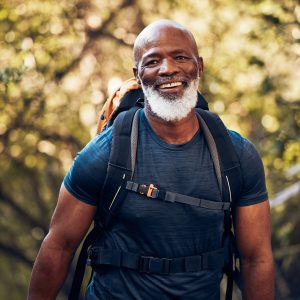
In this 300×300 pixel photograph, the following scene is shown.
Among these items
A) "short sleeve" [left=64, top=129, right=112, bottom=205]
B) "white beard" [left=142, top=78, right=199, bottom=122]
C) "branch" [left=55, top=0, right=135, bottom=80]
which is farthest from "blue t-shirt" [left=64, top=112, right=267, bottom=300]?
"branch" [left=55, top=0, right=135, bottom=80]

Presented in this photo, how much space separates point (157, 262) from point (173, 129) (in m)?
0.66

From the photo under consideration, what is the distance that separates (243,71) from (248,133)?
1242 millimetres

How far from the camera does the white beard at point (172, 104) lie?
3734 millimetres

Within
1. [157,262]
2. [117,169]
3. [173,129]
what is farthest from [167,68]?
[157,262]

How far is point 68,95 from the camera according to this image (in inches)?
456

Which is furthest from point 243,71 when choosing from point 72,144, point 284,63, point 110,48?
point 72,144

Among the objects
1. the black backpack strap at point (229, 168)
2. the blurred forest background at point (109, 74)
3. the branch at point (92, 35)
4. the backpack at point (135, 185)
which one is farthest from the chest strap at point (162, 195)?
the branch at point (92, 35)

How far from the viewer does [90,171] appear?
3.58 meters

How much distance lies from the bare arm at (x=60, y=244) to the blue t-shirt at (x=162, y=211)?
0.24 feet

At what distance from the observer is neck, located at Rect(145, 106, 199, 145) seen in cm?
377

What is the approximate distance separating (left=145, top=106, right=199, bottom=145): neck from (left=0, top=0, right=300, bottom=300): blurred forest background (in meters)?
4.57

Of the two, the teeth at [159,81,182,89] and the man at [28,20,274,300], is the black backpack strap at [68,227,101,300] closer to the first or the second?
the man at [28,20,274,300]

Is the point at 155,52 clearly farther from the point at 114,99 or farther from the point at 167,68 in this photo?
the point at 114,99

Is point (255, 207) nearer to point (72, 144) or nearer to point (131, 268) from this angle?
point (131, 268)
